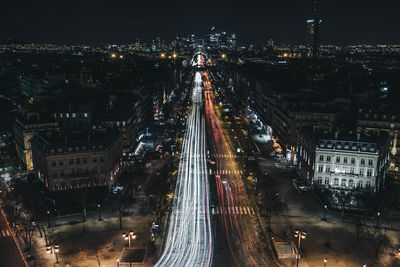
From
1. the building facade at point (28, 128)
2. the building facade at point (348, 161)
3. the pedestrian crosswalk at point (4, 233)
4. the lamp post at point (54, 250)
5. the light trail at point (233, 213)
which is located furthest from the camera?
the building facade at point (28, 128)

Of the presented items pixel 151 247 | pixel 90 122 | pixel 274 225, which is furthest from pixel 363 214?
pixel 90 122

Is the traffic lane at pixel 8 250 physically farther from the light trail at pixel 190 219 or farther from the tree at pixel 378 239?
the tree at pixel 378 239

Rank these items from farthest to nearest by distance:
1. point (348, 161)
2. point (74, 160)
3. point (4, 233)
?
1. point (74, 160)
2. point (348, 161)
3. point (4, 233)

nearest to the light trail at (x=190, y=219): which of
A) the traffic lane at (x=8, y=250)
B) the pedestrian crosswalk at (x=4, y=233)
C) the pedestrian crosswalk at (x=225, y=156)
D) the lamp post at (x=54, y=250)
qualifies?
the pedestrian crosswalk at (x=225, y=156)

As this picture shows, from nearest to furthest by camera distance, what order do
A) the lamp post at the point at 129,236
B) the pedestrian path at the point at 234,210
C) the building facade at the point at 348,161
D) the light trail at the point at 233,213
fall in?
the light trail at the point at 233,213
the lamp post at the point at 129,236
the pedestrian path at the point at 234,210
the building facade at the point at 348,161

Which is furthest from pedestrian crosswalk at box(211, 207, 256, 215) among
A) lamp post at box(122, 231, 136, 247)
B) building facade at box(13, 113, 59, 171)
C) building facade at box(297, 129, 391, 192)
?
building facade at box(13, 113, 59, 171)

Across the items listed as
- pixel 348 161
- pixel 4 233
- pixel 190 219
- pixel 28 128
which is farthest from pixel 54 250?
pixel 348 161

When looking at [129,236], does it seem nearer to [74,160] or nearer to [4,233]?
[4,233]
